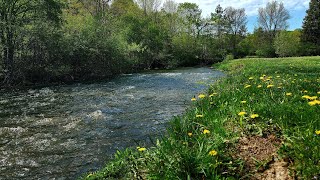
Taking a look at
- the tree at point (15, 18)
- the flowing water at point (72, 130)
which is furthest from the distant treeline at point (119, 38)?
the flowing water at point (72, 130)

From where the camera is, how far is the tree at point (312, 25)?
6400 cm

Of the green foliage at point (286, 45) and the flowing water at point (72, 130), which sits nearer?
the flowing water at point (72, 130)

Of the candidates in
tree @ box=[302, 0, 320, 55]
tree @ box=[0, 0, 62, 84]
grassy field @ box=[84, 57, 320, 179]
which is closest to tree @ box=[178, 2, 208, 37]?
tree @ box=[302, 0, 320, 55]

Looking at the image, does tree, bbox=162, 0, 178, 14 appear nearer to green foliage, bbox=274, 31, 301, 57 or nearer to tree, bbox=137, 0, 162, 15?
tree, bbox=137, 0, 162, 15

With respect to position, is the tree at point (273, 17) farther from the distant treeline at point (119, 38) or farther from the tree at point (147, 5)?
the tree at point (147, 5)

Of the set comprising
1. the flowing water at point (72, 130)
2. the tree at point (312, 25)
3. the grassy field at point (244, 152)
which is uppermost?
the tree at point (312, 25)

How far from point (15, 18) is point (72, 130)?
1840cm

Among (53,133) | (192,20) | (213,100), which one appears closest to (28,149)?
(53,133)

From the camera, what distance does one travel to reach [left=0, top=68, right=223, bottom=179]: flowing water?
6168 millimetres

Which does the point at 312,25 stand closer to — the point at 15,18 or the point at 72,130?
the point at 15,18

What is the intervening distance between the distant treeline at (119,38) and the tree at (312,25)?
0.67 ft

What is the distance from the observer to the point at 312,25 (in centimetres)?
6469

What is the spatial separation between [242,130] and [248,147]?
1.50 feet

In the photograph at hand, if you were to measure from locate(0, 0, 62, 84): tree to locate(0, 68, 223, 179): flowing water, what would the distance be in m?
8.93
